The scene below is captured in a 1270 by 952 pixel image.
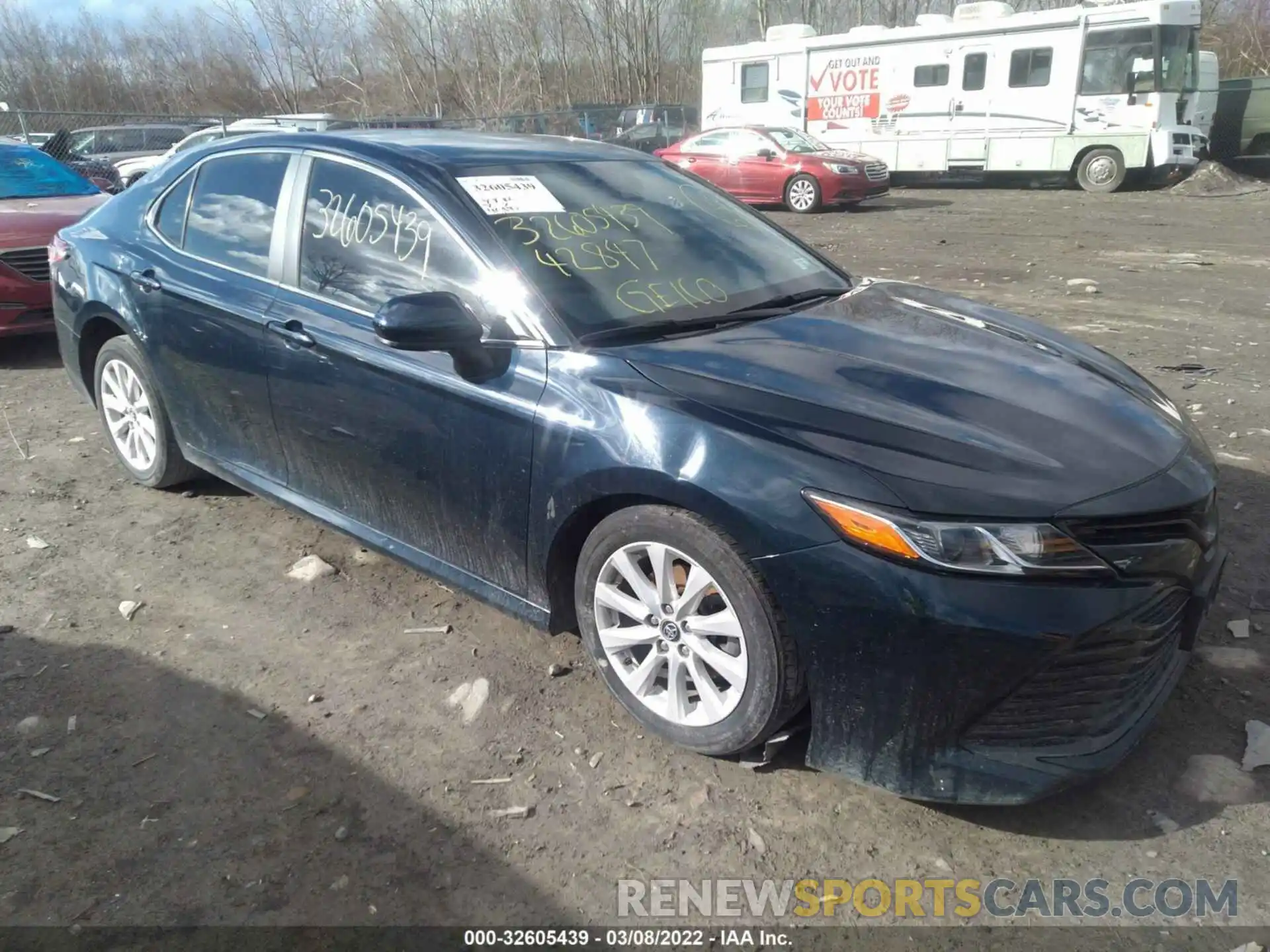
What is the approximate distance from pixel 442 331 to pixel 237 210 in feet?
5.35

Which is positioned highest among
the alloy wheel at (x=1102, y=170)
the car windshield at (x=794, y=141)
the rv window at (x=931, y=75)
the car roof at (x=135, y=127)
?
the rv window at (x=931, y=75)

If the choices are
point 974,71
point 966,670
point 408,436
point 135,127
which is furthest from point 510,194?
point 135,127

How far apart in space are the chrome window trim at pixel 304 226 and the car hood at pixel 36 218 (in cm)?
457

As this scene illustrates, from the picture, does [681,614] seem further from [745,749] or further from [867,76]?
[867,76]

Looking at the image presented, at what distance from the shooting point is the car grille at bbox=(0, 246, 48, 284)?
6.83m

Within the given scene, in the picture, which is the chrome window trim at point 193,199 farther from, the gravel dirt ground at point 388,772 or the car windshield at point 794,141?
the car windshield at point 794,141

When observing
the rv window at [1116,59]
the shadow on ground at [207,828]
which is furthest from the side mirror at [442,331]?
the rv window at [1116,59]

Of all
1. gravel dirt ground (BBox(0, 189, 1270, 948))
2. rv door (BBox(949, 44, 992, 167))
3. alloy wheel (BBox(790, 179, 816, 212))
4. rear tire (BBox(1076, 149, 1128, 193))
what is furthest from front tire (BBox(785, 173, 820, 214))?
gravel dirt ground (BBox(0, 189, 1270, 948))

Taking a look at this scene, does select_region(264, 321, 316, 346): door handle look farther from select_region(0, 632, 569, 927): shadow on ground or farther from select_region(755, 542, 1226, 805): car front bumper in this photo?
select_region(755, 542, 1226, 805): car front bumper

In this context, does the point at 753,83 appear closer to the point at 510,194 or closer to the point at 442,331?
the point at 510,194

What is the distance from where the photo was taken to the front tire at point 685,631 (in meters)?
2.47

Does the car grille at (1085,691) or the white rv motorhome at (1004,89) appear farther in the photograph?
the white rv motorhome at (1004,89)

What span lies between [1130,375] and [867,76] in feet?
62.6

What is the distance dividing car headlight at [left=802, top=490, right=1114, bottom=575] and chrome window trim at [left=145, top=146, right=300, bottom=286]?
8.07ft
